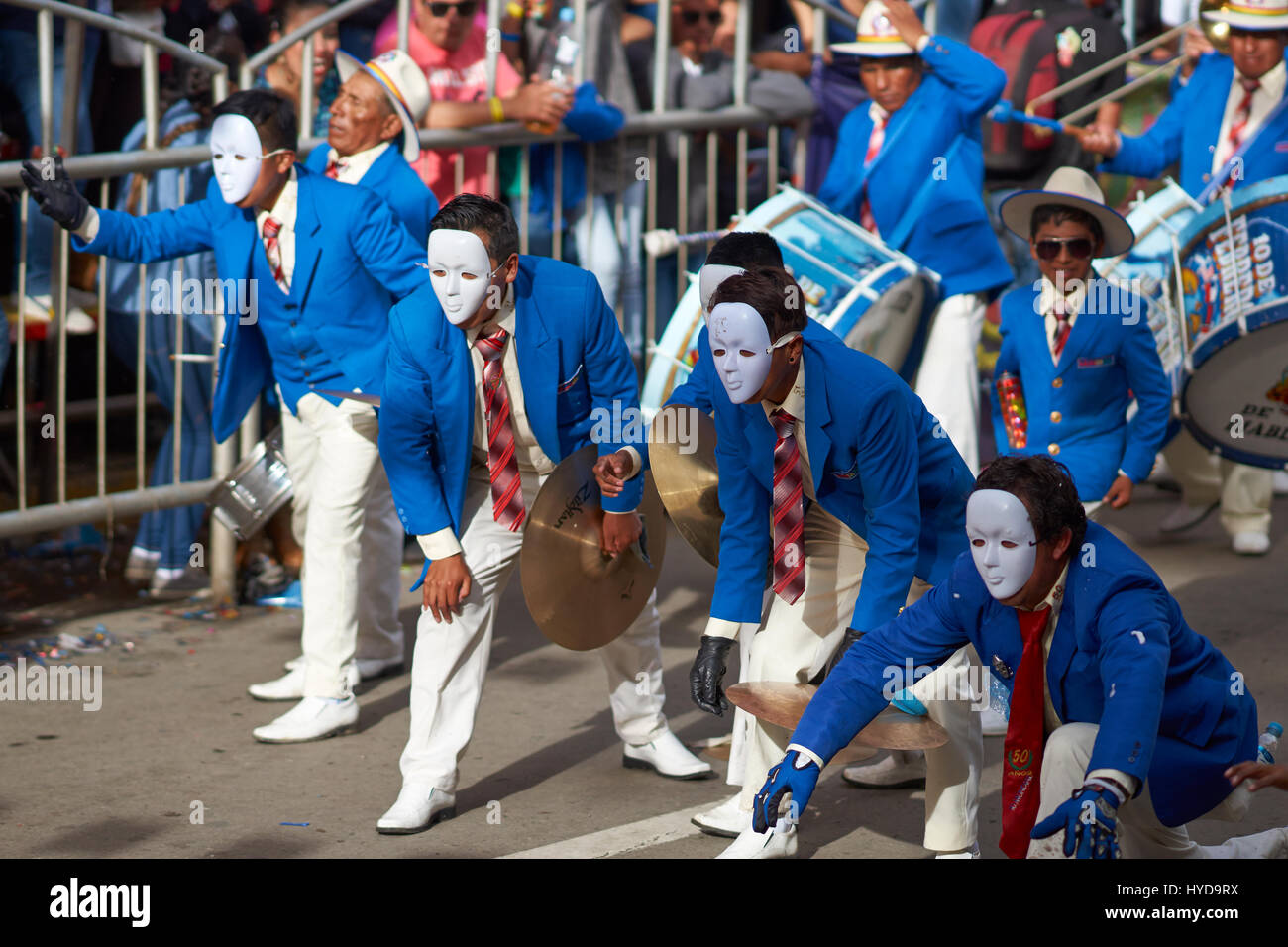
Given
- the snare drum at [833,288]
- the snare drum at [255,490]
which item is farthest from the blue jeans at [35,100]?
the snare drum at [833,288]

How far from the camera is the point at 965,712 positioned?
4527 millimetres

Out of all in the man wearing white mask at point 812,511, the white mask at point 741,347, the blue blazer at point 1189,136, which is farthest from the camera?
the blue blazer at point 1189,136

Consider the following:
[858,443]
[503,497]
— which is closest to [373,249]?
[503,497]

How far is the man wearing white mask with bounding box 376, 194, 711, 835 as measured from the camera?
16.1 ft

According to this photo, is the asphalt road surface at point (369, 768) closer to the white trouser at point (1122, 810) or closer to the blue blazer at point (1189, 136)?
the white trouser at point (1122, 810)

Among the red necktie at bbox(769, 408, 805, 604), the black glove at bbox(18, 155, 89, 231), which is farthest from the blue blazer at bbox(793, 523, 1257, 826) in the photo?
the black glove at bbox(18, 155, 89, 231)

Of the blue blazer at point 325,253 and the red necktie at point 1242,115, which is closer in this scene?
the blue blazer at point 325,253

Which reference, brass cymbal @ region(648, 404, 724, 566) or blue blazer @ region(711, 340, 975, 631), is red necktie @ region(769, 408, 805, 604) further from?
brass cymbal @ region(648, 404, 724, 566)

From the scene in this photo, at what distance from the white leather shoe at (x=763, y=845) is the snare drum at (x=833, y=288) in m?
2.45

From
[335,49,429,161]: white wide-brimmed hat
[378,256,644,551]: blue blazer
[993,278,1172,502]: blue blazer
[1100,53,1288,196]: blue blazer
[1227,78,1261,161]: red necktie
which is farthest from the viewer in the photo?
[1100,53,1288,196]: blue blazer

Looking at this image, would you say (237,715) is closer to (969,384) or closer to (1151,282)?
(969,384)

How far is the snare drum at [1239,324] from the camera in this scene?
6.58 m

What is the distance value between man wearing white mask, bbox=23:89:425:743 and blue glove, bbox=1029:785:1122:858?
2.98 m

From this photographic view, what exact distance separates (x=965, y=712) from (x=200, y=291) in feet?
12.4
